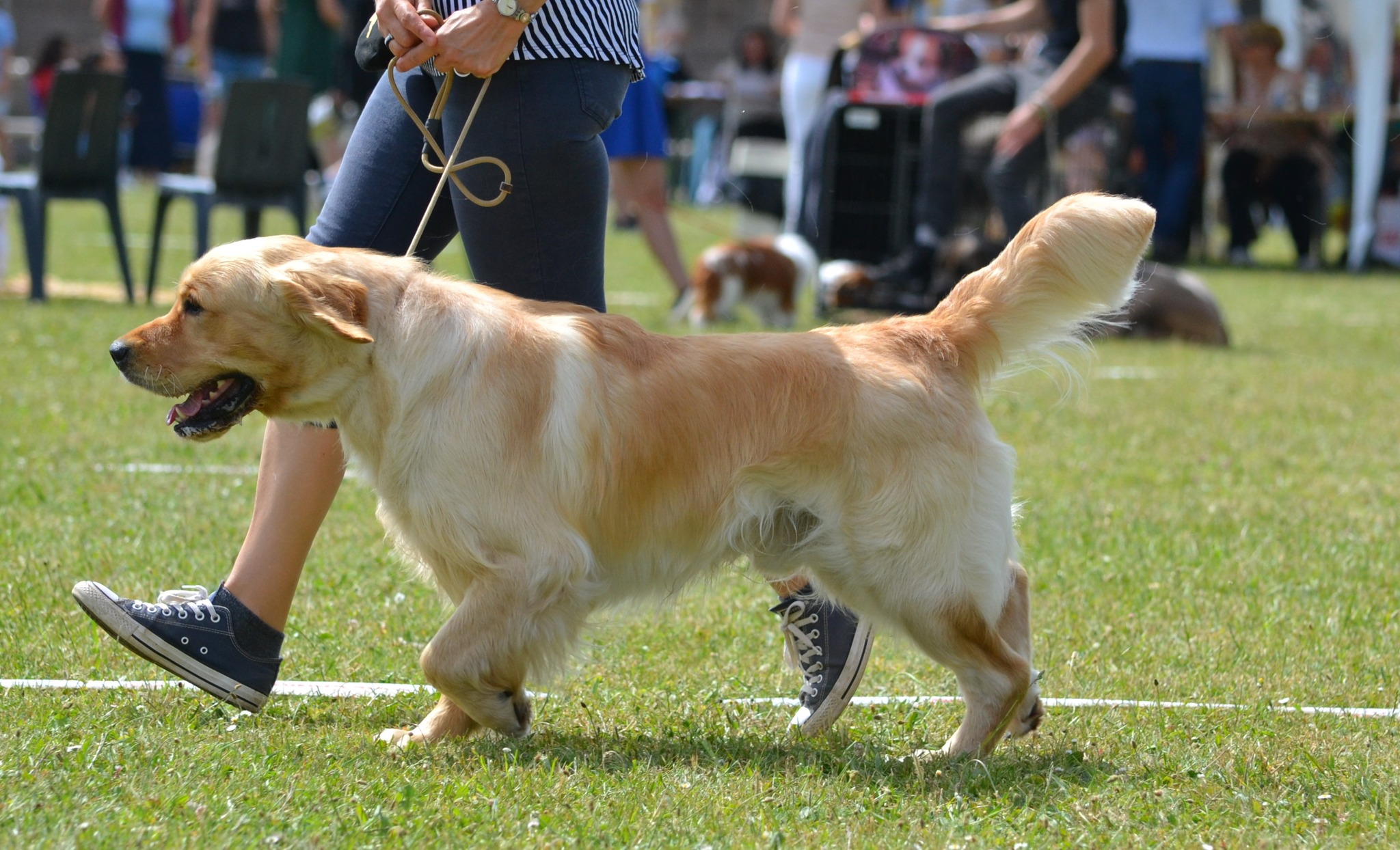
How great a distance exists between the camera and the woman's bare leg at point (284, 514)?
347 cm

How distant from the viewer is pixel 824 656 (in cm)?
353

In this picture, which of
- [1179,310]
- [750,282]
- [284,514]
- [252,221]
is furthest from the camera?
[252,221]

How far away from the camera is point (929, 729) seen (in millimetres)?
3486

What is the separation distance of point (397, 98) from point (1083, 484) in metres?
3.49

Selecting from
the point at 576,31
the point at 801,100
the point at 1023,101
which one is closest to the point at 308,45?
the point at 801,100

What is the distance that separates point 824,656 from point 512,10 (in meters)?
1.64

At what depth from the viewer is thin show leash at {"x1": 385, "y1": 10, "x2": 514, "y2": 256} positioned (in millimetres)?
3314

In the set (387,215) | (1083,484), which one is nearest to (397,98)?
(387,215)

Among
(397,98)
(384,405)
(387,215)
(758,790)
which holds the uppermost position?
(397,98)

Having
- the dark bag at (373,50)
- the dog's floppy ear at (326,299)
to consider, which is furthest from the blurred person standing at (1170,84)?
the dog's floppy ear at (326,299)

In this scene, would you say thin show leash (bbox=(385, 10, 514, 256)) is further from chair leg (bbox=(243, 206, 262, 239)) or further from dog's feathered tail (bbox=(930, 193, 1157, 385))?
Result: chair leg (bbox=(243, 206, 262, 239))

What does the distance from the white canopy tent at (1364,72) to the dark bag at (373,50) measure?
11.7 m

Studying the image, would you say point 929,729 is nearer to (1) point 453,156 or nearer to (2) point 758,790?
(2) point 758,790

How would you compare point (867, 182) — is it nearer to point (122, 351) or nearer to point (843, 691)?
point (843, 691)
